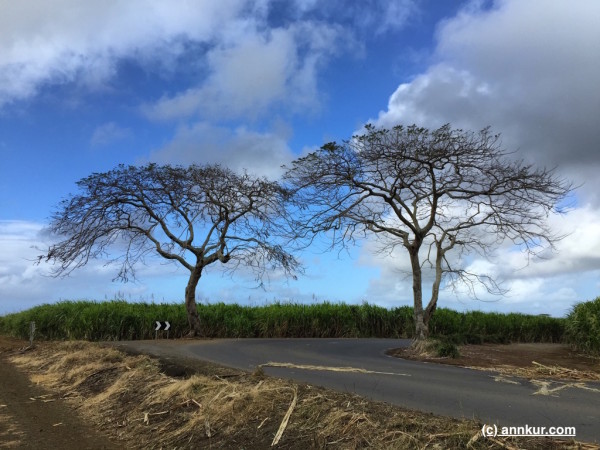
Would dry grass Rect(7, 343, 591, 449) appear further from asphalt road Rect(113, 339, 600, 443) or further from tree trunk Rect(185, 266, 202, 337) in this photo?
tree trunk Rect(185, 266, 202, 337)

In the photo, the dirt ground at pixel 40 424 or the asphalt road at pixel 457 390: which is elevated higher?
the asphalt road at pixel 457 390

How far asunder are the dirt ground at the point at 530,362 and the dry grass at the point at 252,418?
7068 mm

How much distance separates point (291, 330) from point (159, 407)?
739 inches

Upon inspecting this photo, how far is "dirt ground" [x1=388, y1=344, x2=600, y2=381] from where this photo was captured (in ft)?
41.8

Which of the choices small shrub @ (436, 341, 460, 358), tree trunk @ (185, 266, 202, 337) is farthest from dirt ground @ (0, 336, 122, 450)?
tree trunk @ (185, 266, 202, 337)

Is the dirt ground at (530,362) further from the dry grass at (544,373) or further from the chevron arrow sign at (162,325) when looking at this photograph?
the chevron arrow sign at (162,325)

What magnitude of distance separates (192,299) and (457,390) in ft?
54.7

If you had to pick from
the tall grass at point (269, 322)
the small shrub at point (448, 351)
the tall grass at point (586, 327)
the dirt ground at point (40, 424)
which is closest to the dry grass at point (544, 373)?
the small shrub at point (448, 351)

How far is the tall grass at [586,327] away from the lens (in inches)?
713

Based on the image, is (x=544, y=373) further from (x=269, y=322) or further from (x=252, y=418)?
(x=269, y=322)

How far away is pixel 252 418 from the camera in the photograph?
7.21 m

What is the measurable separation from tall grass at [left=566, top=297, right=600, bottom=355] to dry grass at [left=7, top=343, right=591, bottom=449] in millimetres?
14245

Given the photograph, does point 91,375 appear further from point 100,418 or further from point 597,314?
point 597,314

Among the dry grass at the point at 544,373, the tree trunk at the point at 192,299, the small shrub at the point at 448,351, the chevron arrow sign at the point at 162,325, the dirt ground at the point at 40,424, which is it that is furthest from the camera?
the tree trunk at the point at 192,299
